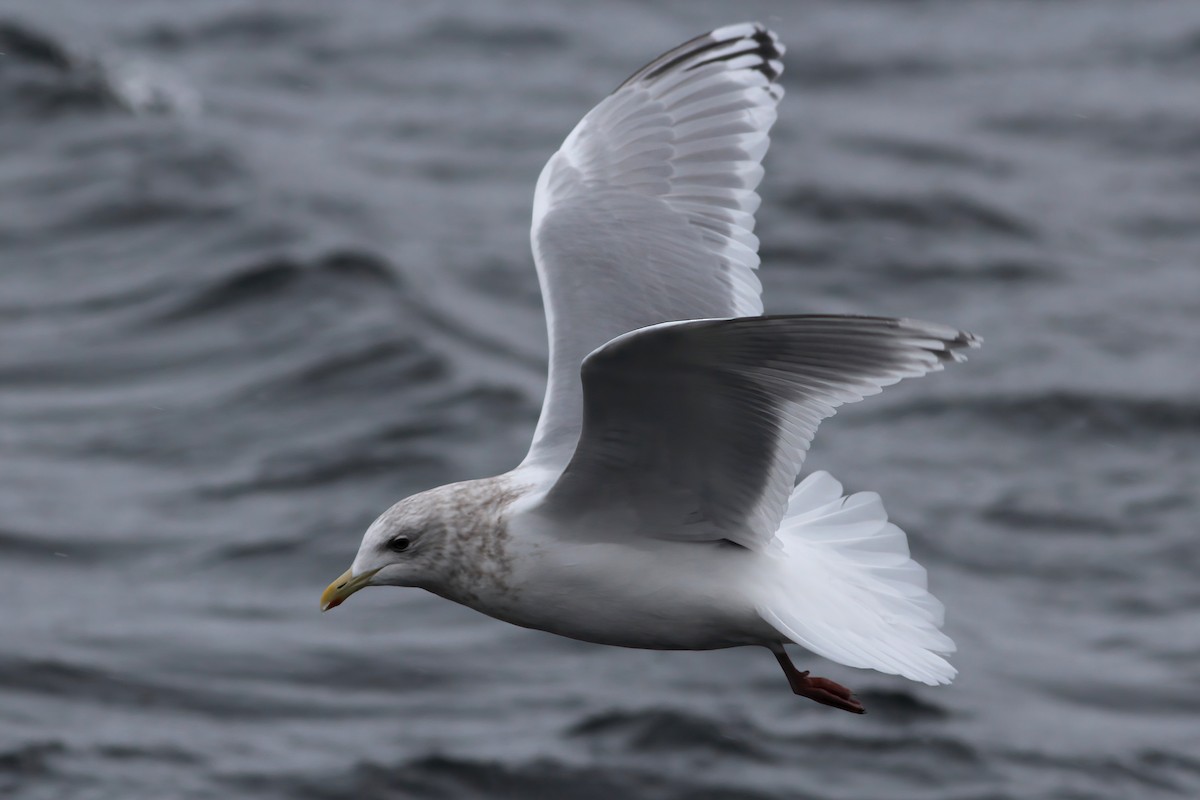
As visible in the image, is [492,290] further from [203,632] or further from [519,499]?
[519,499]

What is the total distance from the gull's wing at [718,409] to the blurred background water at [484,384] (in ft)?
21.5

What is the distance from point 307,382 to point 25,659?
4.11 meters

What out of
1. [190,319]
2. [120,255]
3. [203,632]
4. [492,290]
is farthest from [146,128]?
[203,632]

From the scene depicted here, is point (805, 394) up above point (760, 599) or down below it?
above

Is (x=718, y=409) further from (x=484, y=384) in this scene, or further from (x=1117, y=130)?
(x=1117, y=130)

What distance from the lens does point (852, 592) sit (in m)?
6.18

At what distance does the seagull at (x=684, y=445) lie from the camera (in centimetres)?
526

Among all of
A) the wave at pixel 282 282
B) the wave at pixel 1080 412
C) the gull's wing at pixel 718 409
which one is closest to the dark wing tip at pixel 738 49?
the gull's wing at pixel 718 409

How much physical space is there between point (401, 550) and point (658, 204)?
5.79 ft

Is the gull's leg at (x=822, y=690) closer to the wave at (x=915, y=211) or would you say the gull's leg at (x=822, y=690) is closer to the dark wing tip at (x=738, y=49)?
the dark wing tip at (x=738, y=49)

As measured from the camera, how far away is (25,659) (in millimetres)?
13281

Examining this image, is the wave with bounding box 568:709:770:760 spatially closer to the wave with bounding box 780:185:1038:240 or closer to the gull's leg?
the gull's leg

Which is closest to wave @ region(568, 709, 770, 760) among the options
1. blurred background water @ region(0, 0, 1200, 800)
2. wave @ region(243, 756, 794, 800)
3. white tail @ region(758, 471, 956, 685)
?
blurred background water @ region(0, 0, 1200, 800)

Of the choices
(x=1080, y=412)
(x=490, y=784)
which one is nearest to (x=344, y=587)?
(x=490, y=784)
